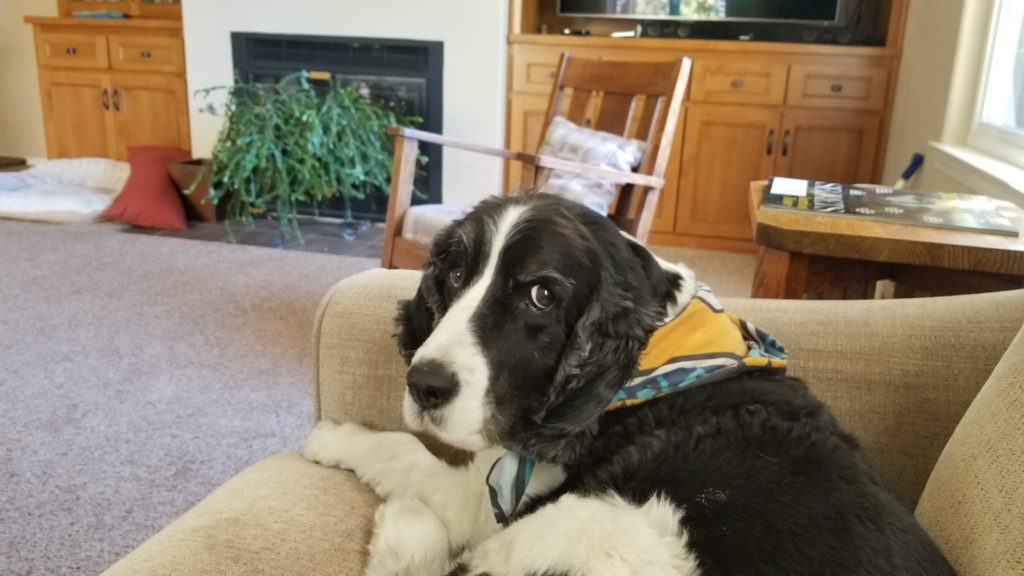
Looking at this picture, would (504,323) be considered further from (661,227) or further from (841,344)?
(661,227)

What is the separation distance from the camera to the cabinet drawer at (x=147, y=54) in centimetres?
534

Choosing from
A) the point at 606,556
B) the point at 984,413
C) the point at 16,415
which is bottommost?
the point at 16,415

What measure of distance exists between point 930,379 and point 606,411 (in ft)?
1.72

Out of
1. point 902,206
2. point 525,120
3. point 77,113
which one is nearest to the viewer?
point 902,206

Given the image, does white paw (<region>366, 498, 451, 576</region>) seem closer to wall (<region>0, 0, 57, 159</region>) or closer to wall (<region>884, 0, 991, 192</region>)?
wall (<region>884, 0, 991, 192</region>)

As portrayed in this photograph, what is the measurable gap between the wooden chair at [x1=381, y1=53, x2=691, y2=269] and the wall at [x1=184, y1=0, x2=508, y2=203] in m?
1.62

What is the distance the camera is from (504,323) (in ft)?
3.41

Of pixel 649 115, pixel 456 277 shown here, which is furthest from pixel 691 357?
pixel 649 115

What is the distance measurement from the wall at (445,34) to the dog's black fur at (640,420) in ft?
12.1

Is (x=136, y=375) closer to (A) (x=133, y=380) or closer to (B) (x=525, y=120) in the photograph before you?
(A) (x=133, y=380)

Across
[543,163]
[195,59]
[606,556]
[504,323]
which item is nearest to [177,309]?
[543,163]

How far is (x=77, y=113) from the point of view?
18.7 ft

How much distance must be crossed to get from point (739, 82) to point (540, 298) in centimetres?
369

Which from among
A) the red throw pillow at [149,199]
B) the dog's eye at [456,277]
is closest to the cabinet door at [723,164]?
the red throw pillow at [149,199]
